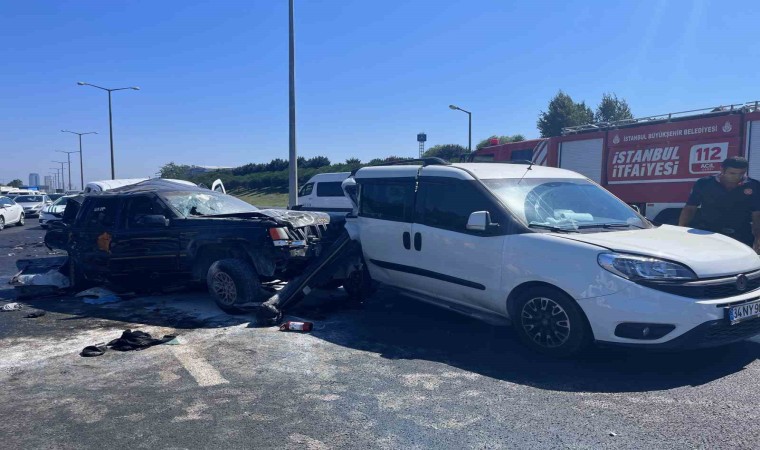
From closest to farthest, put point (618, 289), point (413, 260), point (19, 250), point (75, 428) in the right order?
point (75, 428), point (618, 289), point (413, 260), point (19, 250)

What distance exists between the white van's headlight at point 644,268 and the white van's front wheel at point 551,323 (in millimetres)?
464

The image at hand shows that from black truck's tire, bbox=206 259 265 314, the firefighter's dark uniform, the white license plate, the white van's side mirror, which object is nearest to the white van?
black truck's tire, bbox=206 259 265 314

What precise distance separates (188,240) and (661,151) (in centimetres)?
934

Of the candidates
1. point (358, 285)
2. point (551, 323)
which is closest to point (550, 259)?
point (551, 323)

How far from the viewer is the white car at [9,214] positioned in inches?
978

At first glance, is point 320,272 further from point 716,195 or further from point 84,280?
point 716,195

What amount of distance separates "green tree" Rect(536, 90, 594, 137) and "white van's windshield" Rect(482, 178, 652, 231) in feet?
164

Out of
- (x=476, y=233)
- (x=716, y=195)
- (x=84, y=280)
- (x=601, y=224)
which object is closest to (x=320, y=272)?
(x=476, y=233)

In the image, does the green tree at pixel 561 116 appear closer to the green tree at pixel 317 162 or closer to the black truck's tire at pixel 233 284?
the green tree at pixel 317 162

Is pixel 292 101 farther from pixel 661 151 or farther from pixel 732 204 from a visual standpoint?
pixel 732 204

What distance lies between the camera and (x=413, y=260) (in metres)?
6.36

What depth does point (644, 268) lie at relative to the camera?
4.62 m

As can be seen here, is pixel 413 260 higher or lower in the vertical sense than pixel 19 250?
higher

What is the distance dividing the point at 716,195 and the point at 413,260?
362cm
